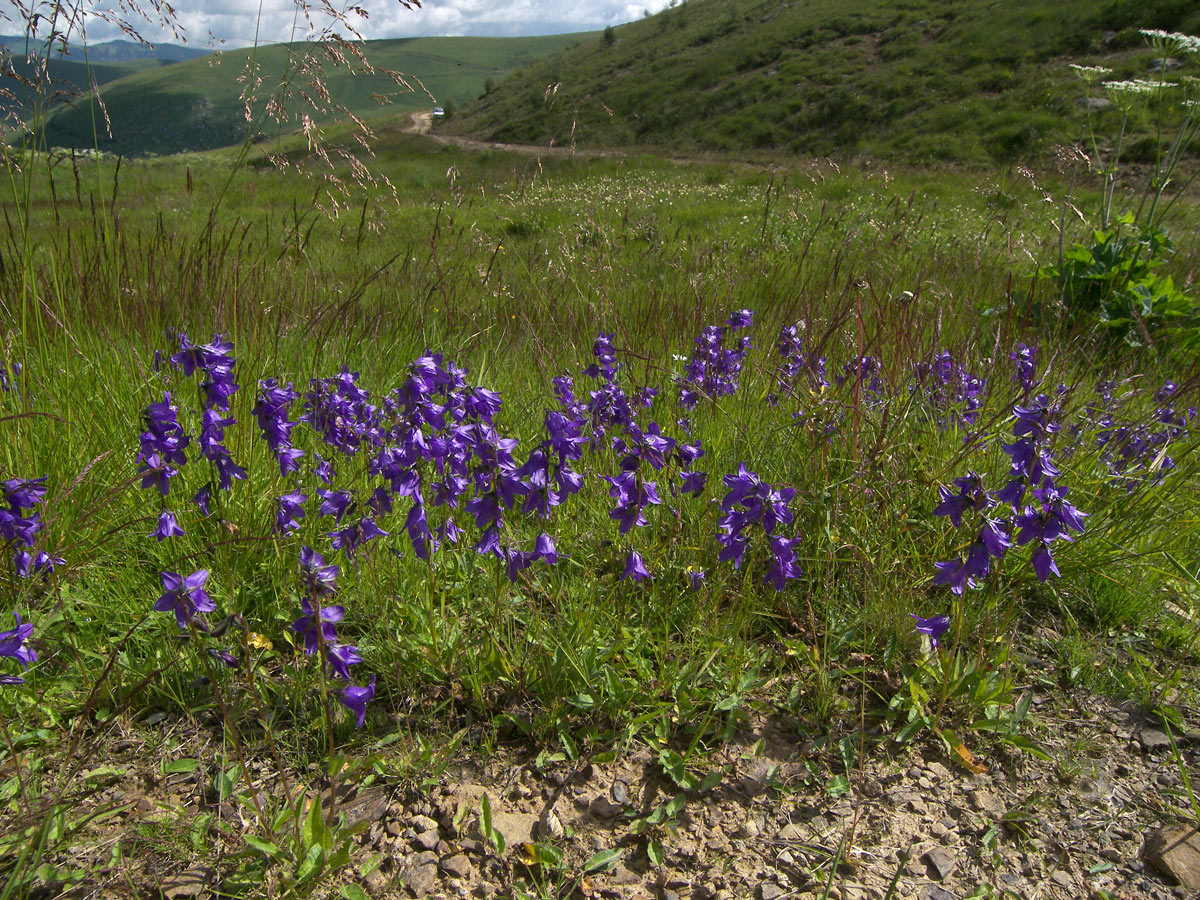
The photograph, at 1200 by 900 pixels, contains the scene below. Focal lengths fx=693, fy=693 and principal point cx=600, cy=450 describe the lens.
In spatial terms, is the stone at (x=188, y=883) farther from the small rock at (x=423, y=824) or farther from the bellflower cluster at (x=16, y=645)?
the bellflower cluster at (x=16, y=645)

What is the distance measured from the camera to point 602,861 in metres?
1.61

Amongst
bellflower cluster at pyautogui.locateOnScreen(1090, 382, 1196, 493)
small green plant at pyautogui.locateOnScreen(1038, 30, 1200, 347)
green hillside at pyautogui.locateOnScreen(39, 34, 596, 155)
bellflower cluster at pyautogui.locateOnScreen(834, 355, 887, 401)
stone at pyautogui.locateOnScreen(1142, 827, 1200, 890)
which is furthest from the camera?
green hillside at pyautogui.locateOnScreen(39, 34, 596, 155)

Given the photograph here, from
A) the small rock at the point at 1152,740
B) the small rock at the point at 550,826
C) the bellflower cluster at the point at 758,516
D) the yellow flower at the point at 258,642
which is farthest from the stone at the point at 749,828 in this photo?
the yellow flower at the point at 258,642

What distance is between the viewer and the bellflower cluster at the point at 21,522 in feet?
5.09

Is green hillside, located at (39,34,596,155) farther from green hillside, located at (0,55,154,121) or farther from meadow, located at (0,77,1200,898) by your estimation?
meadow, located at (0,77,1200,898)

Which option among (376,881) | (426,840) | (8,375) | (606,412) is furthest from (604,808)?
(8,375)

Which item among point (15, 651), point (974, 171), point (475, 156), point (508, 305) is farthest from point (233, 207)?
point (974, 171)

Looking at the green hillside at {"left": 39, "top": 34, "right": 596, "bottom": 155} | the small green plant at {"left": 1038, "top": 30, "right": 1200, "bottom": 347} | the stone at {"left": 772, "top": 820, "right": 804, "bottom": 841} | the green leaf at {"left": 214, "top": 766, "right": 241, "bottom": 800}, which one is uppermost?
the green hillside at {"left": 39, "top": 34, "right": 596, "bottom": 155}

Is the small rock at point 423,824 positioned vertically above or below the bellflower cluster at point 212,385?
below

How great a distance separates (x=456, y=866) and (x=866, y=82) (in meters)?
31.4

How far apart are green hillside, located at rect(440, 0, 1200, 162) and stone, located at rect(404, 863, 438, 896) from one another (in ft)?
58.6

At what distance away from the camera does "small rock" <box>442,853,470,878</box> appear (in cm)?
160

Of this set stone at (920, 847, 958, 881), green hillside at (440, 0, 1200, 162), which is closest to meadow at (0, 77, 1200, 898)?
stone at (920, 847, 958, 881)

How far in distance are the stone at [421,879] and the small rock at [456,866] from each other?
2 centimetres
